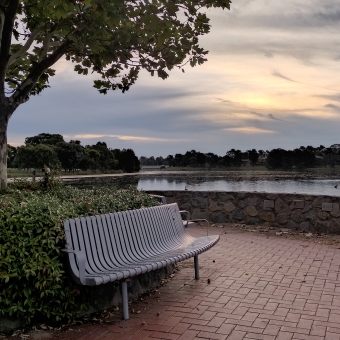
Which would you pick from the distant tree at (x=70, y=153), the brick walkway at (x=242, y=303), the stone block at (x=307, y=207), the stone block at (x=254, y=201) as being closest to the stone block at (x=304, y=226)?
the stone block at (x=307, y=207)

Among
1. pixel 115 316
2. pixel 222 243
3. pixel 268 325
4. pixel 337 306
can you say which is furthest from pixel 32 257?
pixel 222 243

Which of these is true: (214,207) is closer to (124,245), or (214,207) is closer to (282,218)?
(282,218)

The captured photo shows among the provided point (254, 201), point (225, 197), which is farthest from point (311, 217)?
point (225, 197)

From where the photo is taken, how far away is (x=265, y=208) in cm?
1005

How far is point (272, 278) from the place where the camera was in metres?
5.71

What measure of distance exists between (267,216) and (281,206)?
0.42 metres

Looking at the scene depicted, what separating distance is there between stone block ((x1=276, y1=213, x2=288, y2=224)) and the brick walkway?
2600 mm

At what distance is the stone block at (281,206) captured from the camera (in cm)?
977

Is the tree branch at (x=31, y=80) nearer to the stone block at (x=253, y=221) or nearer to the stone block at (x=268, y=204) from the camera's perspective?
the stone block at (x=268, y=204)

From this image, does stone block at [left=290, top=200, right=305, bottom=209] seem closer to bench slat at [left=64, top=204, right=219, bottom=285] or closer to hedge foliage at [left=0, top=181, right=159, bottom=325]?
bench slat at [left=64, top=204, right=219, bottom=285]

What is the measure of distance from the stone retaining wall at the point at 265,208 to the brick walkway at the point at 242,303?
2.27m

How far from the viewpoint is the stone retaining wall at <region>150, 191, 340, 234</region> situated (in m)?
9.29

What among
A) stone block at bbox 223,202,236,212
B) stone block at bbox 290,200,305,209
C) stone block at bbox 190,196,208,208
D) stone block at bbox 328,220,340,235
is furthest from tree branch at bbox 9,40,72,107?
stone block at bbox 328,220,340,235

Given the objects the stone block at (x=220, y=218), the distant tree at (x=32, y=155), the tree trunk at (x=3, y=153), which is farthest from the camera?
the distant tree at (x=32, y=155)
